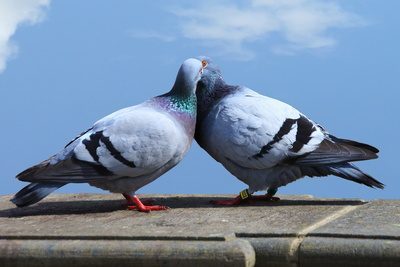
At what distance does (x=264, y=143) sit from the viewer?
6301 millimetres

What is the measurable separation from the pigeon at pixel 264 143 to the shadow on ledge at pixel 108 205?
0.18m

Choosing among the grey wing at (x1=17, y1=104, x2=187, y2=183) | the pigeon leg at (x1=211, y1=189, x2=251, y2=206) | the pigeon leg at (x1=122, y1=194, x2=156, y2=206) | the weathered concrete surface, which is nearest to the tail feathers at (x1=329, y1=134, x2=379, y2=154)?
the weathered concrete surface

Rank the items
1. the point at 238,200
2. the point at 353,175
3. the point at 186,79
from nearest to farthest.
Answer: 1. the point at 186,79
2. the point at 353,175
3. the point at 238,200

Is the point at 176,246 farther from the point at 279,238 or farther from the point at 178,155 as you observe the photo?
the point at 178,155

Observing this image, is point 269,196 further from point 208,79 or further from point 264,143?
point 208,79

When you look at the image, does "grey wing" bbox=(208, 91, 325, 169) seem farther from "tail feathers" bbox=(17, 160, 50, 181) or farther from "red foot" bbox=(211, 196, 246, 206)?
"tail feathers" bbox=(17, 160, 50, 181)

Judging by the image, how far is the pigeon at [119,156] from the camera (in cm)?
600

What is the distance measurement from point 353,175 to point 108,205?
193 centimetres

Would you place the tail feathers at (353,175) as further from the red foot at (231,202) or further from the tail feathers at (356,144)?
the red foot at (231,202)

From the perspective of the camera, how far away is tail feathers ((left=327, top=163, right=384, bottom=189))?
21.4 feet

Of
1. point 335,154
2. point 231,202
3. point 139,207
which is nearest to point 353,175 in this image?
point 335,154

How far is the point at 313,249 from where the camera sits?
4684mm

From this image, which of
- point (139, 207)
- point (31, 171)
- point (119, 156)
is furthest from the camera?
point (139, 207)

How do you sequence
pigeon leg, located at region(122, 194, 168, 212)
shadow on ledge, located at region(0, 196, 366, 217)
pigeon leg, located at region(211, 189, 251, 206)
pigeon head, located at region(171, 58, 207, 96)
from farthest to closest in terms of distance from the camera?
pigeon leg, located at region(211, 189, 251, 206) → shadow on ledge, located at region(0, 196, 366, 217) → pigeon head, located at region(171, 58, 207, 96) → pigeon leg, located at region(122, 194, 168, 212)
